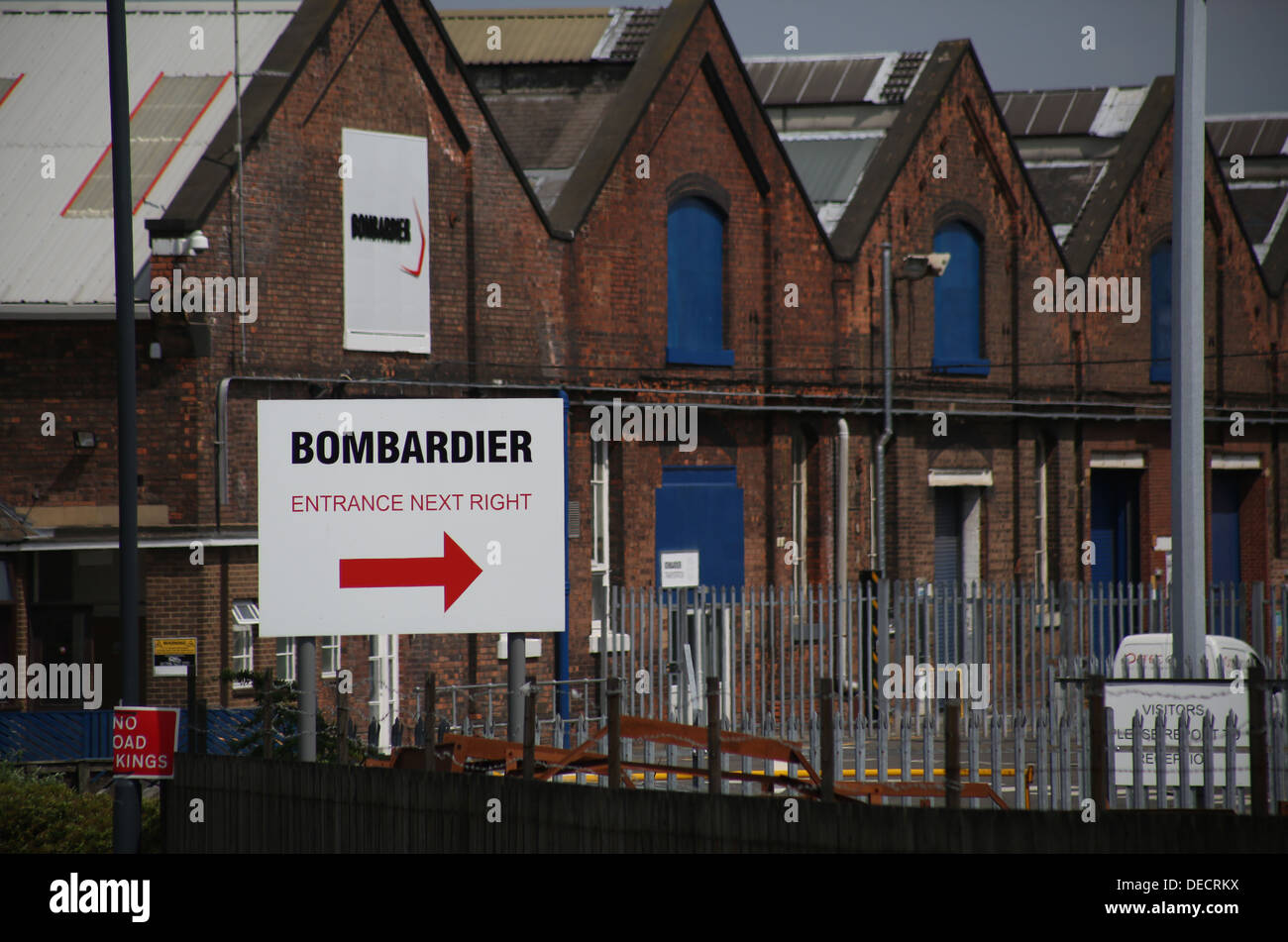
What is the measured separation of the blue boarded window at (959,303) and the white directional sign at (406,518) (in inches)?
636

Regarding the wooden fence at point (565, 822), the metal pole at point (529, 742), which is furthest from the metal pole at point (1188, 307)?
the metal pole at point (529, 742)

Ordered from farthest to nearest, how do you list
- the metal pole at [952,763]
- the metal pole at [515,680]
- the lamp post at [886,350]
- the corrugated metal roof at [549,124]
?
the lamp post at [886,350], the corrugated metal roof at [549,124], the metal pole at [515,680], the metal pole at [952,763]

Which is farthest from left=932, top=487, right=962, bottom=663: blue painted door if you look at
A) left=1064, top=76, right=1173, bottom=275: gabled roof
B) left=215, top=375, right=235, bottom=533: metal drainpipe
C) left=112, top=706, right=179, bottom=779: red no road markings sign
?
left=112, top=706, right=179, bottom=779: red no road markings sign

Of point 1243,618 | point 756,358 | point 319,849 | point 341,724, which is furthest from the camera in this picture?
point 756,358

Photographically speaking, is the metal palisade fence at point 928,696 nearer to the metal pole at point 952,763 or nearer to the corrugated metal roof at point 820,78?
the metal pole at point 952,763

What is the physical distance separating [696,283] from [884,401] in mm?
3965

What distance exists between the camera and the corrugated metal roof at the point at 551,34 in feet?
92.2

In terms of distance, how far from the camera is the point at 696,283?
2647 cm

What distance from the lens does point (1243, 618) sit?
2031 centimetres

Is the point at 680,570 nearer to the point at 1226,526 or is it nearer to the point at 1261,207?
the point at 1226,526

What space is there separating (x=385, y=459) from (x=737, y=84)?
1462 cm

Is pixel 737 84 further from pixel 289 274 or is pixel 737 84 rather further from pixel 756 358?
pixel 289 274

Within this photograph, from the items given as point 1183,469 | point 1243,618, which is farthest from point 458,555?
point 1243,618

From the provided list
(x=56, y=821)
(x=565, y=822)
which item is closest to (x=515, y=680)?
(x=565, y=822)
